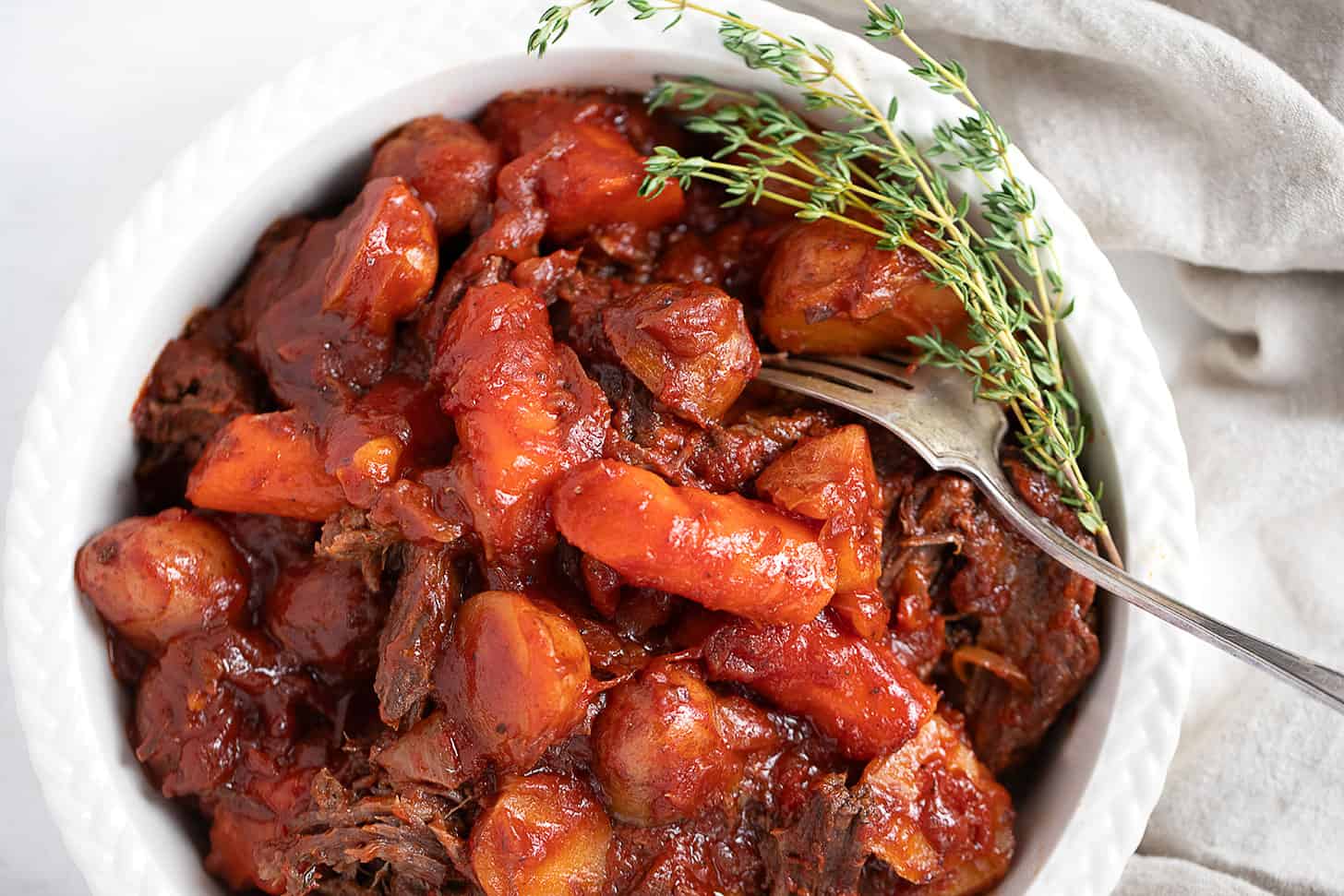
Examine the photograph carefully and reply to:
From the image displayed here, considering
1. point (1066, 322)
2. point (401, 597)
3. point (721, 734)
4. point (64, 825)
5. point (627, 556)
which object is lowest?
point (64, 825)

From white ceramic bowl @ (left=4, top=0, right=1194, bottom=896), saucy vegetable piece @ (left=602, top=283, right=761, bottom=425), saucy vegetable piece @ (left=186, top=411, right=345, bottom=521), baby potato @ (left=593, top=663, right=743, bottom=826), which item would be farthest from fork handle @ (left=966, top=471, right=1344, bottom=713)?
saucy vegetable piece @ (left=186, top=411, right=345, bottom=521)

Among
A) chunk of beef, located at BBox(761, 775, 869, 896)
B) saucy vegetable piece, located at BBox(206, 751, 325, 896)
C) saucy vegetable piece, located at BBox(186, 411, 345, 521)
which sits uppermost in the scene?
saucy vegetable piece, located at BBox(186, 411, 345, 521)

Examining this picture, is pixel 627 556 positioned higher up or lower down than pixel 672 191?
lower down

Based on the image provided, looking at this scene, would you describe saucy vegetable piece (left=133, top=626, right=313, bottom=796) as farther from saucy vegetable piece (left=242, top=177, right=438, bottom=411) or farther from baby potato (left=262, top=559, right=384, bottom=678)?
saucy vegetable piece (left=242, top=177, right=438, bottom=411)

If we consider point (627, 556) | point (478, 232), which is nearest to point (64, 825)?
point (627, 556)

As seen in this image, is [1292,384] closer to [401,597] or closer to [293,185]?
[401,597]

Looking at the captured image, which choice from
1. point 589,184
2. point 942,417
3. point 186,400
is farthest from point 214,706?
point 942,417

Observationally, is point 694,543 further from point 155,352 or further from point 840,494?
point 155,352
